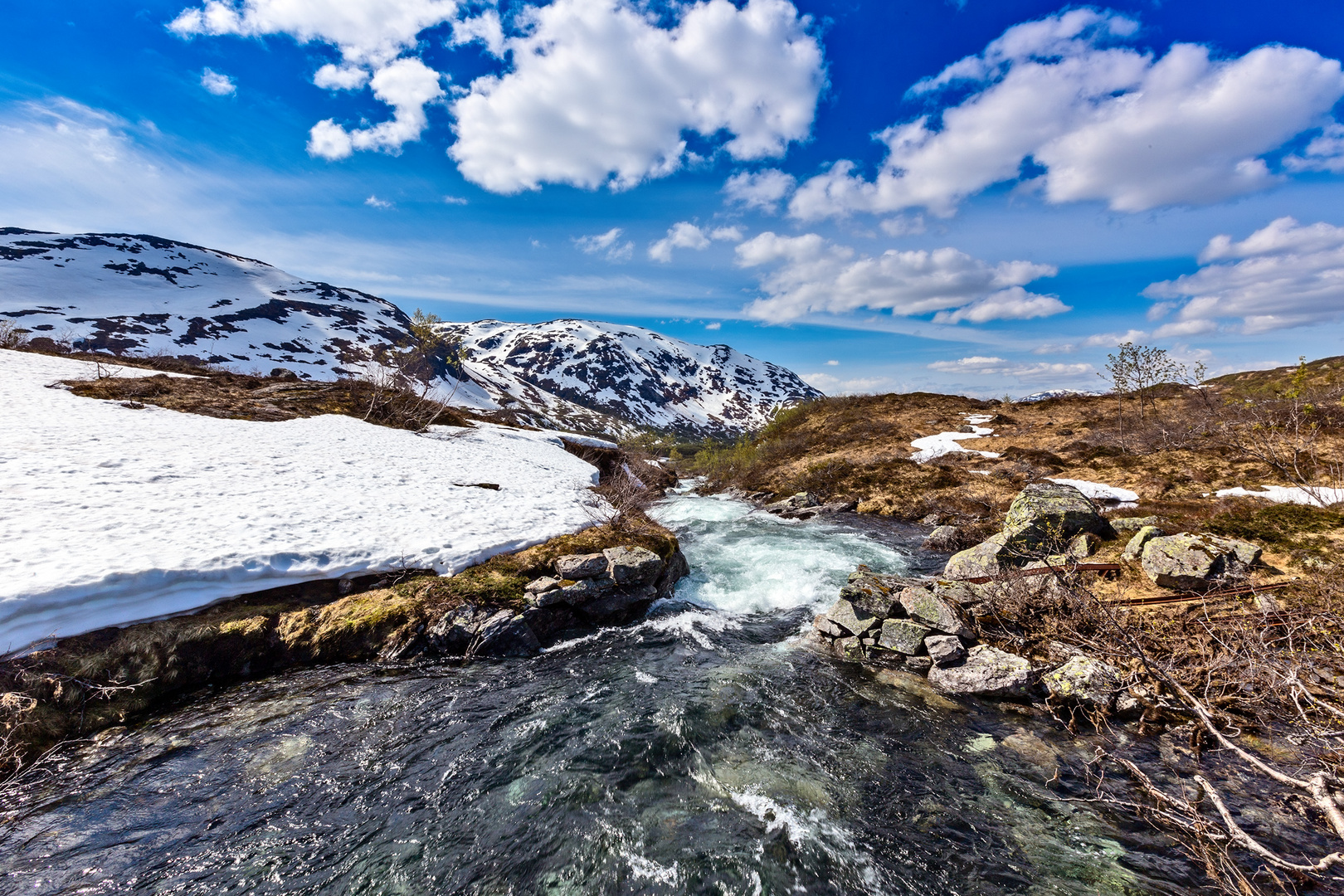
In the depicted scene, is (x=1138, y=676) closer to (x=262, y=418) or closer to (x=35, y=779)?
(x=35, y=779)

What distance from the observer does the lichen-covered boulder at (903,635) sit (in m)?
9.57

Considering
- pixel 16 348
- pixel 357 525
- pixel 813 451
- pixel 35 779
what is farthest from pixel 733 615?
pixel 16 348

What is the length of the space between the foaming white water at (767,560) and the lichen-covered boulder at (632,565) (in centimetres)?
173

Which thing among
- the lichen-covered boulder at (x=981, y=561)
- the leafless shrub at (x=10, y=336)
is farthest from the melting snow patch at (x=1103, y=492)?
the leafless shrub at (x=10, y=336)

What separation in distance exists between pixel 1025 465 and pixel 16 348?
5511 centimetres

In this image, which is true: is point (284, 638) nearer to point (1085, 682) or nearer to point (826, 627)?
point (826, 627)

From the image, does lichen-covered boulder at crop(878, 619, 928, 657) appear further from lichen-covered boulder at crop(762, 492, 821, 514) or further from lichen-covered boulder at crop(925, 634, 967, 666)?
lichen-covered boulder at crop(762, 492, 821, 514)

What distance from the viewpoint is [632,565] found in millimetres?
11656

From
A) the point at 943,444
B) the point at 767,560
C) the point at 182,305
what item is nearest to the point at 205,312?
the point at 182,305

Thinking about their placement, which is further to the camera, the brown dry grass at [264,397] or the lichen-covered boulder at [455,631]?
the brown dry grass at [264,397]

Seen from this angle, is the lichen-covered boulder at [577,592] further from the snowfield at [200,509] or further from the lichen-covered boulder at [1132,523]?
the lichen-covered boulder at [1132,523]

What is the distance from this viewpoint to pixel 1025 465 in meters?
25.7

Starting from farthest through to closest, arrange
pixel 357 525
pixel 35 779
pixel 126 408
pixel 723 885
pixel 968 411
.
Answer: pixel 968 411
pixel 126 408
pixel 357 525
pixel 35 779
pixel 723 885

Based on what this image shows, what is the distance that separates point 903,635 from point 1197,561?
22.8 ft
